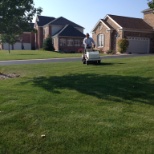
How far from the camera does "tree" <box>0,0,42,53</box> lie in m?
10.3

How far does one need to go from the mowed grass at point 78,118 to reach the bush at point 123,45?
26516 mm

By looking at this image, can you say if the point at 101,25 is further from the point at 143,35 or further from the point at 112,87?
the point at 112,87

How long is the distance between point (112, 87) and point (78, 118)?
285 centimetres

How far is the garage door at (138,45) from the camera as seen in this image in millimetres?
36406

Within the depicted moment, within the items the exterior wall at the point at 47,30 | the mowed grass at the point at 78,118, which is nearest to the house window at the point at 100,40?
the exterior wall at the point at 47,30

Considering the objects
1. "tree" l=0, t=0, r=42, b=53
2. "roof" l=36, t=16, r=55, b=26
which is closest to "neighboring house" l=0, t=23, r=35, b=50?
"roof" l=36, t=16, r=55, b=26

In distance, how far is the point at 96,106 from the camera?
19.9ft

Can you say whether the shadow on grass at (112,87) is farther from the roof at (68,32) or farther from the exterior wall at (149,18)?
the roof at (68,32)

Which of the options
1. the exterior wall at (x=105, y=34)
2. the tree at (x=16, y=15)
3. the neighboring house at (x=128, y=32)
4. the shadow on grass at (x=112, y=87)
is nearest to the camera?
the shadow on grass at (x=112, y=87)

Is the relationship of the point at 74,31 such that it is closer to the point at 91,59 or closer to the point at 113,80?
the point at 91,59

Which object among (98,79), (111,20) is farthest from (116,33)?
(98,79)

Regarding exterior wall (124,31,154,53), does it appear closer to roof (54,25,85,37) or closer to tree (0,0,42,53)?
roof (54,25,85,37)

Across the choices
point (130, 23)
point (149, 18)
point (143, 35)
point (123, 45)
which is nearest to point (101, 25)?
point (130, 23)

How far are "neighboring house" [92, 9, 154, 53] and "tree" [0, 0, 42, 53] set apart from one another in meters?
25.5
